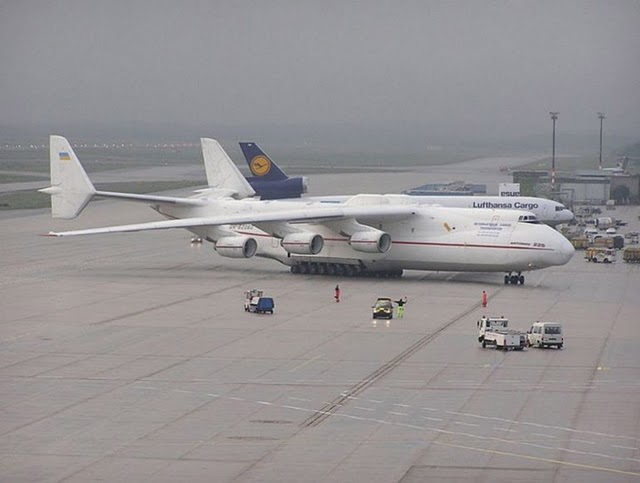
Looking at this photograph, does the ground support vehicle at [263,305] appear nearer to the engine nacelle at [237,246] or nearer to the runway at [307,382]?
the runway at [307,382]

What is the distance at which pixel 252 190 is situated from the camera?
67.6 meters

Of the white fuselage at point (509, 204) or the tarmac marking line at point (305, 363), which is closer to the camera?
the tarmac marking line at point (305, 363)

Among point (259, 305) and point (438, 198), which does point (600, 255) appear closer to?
point (438, 198)

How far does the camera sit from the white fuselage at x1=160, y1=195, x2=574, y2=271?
146 feet

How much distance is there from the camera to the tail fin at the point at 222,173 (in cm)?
6706

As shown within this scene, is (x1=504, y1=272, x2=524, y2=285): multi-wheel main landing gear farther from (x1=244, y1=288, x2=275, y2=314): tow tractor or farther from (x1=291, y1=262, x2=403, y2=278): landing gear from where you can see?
(x1=244, y1=288, x2=275, y2=314): tow tractor

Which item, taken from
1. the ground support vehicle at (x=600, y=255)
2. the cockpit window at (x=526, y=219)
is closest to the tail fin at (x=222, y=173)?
the ground support vehicle at (x=600, y=255)

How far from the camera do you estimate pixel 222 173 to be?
222 ft

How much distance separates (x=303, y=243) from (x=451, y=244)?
5.20 metres

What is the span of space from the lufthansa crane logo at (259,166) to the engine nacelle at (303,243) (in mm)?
24986

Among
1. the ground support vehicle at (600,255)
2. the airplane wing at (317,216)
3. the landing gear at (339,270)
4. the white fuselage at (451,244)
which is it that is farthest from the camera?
the ground support vehicle at (600,255)

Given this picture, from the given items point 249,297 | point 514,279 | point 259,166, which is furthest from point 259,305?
point 259,166

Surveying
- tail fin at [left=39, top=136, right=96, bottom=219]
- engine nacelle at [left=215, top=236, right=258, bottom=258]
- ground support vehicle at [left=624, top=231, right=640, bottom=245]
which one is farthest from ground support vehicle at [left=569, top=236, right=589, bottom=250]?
tail fin at [left=39, top=136, right=96, bottom=219]

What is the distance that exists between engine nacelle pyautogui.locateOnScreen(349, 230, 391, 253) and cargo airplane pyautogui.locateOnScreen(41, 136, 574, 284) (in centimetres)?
3
